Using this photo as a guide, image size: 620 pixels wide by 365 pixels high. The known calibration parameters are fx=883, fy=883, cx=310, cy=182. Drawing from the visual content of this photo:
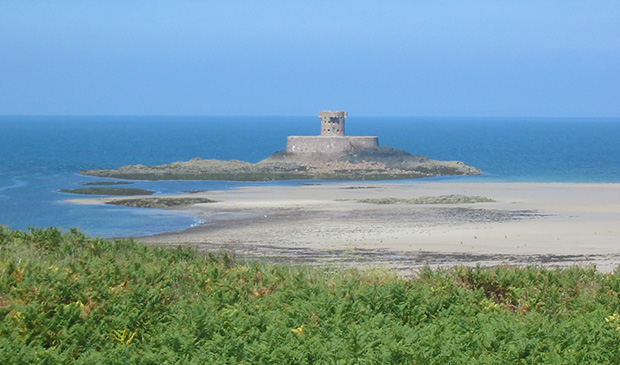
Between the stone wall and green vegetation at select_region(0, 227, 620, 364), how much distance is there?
209 feet

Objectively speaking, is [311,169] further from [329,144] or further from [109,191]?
[109,191]

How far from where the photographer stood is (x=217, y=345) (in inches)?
377

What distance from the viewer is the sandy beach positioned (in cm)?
2711

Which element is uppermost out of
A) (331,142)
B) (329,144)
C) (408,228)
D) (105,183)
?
(331,142)

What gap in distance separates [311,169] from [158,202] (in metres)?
26.8

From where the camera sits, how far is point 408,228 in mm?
35375

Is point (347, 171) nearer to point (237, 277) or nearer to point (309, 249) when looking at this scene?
point (309, 249)

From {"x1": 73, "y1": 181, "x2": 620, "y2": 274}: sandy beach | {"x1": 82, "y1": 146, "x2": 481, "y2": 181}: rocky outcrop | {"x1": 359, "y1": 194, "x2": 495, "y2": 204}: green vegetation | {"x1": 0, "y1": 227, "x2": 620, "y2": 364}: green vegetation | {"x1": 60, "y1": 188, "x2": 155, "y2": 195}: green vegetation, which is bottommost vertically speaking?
{"x1": 82, "y1": 146, "x2": 481, "y2": 181}: rocky outcrop

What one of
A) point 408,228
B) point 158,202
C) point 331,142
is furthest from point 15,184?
point 408,228

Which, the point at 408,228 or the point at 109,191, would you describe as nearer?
the point at 408,228

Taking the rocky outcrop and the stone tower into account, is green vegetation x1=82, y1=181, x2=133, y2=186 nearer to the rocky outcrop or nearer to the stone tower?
the rocky outcrop

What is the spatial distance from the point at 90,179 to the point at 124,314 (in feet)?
189

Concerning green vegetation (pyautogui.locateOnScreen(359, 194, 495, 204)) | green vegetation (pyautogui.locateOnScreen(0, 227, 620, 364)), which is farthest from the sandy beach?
green vegetation (pyautogui.locateOnScreen(0, 227, 620, 364))

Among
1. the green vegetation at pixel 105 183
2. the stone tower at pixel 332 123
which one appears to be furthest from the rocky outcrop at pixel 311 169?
the green vegetation at pixel 105 183
